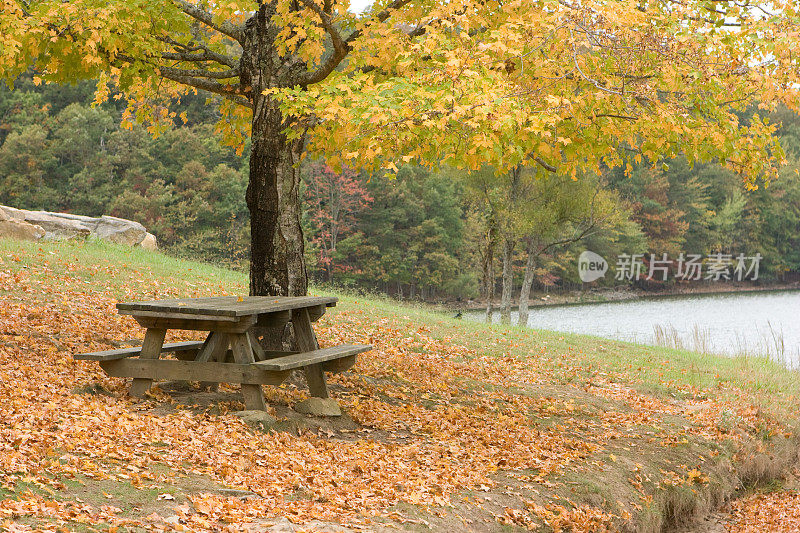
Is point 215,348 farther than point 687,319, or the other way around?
point 687,319

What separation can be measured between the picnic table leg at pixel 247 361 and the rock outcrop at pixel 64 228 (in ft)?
43.1

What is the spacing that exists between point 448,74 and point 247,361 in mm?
2841

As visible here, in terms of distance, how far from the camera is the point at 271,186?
782cm

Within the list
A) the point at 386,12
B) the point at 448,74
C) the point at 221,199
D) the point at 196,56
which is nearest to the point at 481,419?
the point at 448,74

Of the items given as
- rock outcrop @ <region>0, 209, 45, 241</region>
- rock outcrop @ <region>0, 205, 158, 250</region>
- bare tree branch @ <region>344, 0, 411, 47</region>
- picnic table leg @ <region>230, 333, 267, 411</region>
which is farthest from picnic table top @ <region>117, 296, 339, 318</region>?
rock outcrop @ <region>0, 205, 158, 250</region>

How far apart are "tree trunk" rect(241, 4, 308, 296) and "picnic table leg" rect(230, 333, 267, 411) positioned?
1772 millimetres

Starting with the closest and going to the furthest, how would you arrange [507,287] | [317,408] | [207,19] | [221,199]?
[317,408] → [207,19] → [507,287] → [221,199]

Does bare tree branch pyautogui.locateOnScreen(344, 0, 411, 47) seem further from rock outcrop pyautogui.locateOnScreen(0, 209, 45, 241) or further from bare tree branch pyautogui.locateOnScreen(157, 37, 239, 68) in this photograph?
rock outcrop pyautogui.locateOnScreen(0, 209, 45, 241)

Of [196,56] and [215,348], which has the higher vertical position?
[196,56]

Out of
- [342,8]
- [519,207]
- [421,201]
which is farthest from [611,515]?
[421,201]

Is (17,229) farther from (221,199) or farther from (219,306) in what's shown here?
(221,199)

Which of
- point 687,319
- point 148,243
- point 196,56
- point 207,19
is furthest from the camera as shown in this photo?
point 687,319

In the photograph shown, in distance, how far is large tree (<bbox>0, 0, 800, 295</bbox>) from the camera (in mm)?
5828

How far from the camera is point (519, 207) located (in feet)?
77.3
